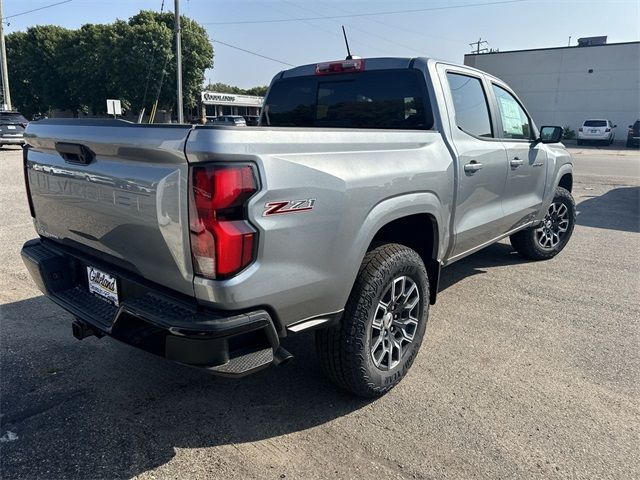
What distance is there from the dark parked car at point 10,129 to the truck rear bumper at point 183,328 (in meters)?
20.2

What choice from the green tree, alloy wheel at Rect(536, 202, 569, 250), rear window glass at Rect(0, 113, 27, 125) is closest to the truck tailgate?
alloy wheel at Rect(536, 202, 569, 250)

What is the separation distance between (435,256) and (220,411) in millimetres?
1714

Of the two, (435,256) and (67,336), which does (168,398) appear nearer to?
(67,336)

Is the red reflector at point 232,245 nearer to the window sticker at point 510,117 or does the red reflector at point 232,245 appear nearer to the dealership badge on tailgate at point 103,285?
the dealership badge on tailgate at point 103,285

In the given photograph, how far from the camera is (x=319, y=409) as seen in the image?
2.85m

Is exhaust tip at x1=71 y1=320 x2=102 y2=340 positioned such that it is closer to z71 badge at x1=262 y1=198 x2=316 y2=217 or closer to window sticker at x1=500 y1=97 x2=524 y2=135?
z71 badge at x1=262 y1=198 x2=316 y2=217

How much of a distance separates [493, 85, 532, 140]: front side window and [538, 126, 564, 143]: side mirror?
155 mm

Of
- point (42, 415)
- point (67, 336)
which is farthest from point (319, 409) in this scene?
point (67, 336)

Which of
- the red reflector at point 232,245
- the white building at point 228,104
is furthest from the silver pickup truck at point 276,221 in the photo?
the white building at point 228,104

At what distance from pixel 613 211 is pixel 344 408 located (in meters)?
8.57

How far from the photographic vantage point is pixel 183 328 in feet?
6.70

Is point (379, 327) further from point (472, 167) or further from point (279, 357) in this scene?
point (472, 167)

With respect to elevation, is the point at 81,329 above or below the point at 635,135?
below

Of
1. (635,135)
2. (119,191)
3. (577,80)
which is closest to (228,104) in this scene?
(577,80)
